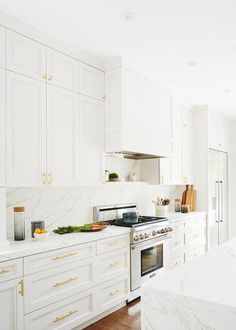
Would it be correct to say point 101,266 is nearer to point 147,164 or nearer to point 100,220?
point 100,220

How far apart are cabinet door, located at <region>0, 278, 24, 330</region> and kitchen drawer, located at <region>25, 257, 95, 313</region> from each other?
0.08 m

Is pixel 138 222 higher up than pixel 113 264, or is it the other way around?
pixel 138 222

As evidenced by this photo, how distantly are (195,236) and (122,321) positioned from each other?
236 centimetres

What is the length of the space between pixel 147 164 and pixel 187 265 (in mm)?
2939

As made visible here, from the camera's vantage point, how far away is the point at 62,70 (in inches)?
119

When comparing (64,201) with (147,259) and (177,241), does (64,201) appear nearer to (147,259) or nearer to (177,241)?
(147,259)

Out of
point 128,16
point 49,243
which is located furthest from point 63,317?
point 128,16

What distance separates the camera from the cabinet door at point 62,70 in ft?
9.53

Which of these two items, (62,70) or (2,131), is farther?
(62,70)

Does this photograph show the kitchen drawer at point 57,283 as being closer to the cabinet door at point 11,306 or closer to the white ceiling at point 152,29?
the cabinet door at point 11,306

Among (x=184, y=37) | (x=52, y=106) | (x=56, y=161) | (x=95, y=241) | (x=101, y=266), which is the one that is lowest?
(x=101, y=266)

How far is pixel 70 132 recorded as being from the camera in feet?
10.1

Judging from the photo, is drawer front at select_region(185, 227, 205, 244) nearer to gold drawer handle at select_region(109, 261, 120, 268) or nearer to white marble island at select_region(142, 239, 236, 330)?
gold drawer handle at select_region(109, 261, 120, 268)

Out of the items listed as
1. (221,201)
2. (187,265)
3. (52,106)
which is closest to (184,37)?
(52,106)
